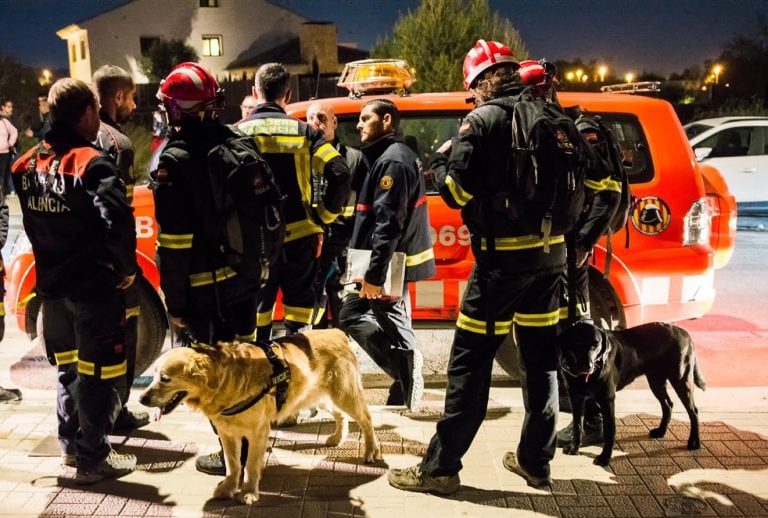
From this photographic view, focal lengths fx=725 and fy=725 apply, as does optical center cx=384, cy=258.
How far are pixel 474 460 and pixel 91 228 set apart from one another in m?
2.35

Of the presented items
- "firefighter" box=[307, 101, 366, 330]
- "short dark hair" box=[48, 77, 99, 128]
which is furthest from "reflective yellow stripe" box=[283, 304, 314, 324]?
"short dark hair" box=[48, 77, 99, 128]

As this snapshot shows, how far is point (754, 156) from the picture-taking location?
12.4 meters

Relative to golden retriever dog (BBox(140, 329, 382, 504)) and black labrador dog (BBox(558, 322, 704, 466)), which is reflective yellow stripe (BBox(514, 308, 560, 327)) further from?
golden retriever dog (BBox(140, 329, 382, 504))

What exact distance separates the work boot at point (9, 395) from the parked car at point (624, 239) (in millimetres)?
410

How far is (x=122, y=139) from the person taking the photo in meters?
4.13

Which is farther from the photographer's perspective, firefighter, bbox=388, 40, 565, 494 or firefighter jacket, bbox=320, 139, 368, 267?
firefighter jacket, bbox=320, 139, 368, 267

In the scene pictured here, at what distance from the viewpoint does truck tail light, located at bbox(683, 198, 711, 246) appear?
194 inches

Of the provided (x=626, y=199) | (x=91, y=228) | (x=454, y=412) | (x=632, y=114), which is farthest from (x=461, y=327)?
(x=632, y=114)

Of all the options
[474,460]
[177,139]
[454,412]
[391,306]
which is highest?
[177,139]

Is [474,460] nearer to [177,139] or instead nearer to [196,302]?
[196,302]

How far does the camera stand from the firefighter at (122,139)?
4.07 metres

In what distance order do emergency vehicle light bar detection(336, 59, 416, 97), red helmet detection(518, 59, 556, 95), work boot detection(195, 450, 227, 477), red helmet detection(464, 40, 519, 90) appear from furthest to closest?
emergency vehicle light bar detection(336, 59, 416, 97) → red helmet detection(518, 59, 556, 95) → work boot detection(195, 450, 227, 477) → red helmet detection(464, 40, 519, 90)

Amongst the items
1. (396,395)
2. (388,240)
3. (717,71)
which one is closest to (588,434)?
(396,395)

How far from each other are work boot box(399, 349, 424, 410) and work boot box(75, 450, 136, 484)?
1642 mm
